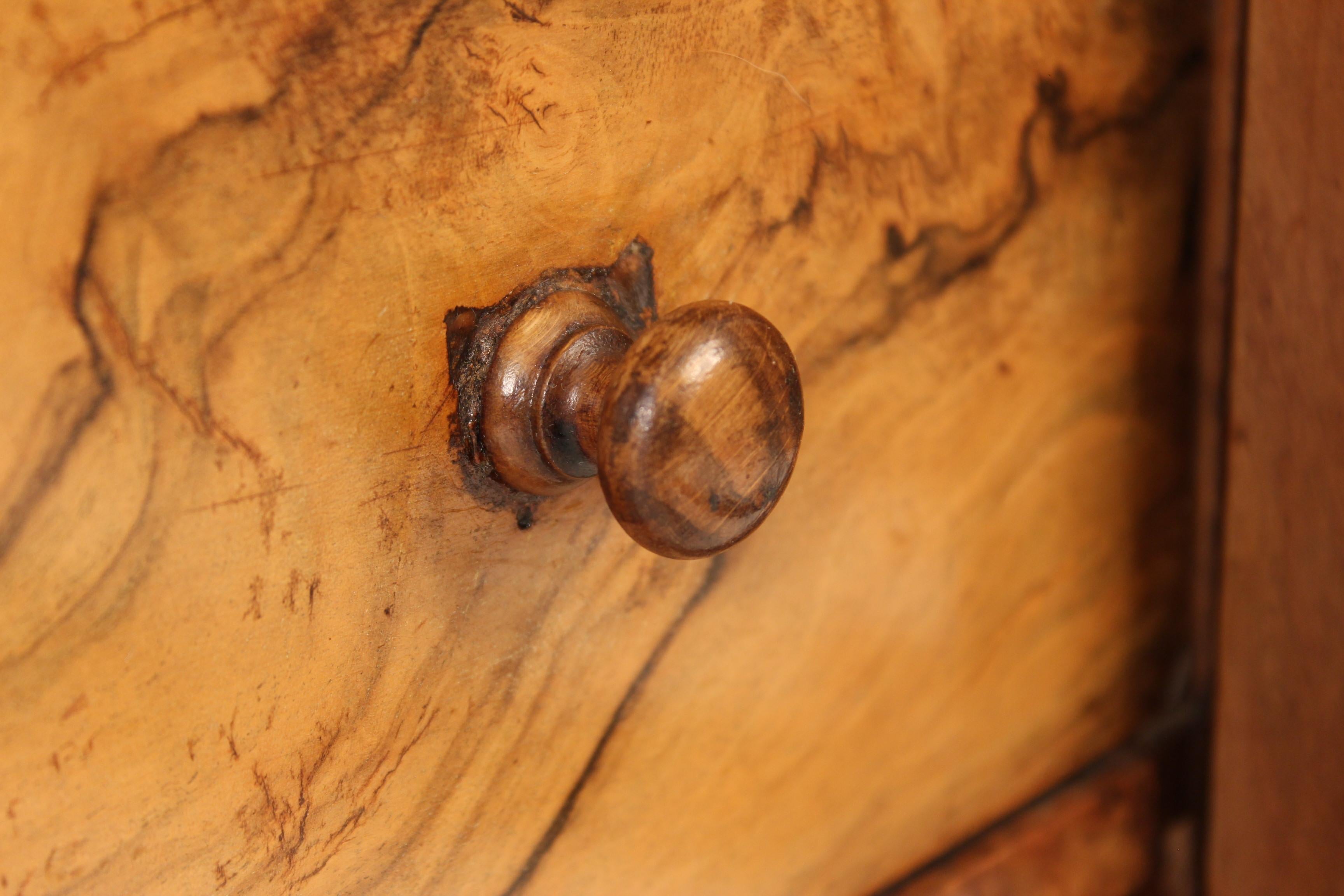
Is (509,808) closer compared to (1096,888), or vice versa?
(509,808)

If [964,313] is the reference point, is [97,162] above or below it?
above

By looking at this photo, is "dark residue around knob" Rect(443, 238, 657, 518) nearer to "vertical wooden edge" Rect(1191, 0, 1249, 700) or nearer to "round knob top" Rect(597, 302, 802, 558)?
"round knob top" Rect(597, 302, 802, 558)

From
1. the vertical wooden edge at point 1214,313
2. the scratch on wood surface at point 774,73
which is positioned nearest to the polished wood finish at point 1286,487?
the vertical wooden edge at point 1214,313

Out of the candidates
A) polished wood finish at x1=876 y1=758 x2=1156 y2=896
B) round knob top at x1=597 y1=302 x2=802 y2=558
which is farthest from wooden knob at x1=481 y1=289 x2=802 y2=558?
polished wood finish at x1=876 y1=758 x2=1156 y2=896

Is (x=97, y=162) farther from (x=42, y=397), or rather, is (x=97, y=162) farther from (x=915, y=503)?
(x=915, y=503)

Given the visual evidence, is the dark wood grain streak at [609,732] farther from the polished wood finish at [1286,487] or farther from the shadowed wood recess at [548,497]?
the polished wood finish at [1286,487]

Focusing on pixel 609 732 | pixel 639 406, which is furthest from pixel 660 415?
pixel 609 732

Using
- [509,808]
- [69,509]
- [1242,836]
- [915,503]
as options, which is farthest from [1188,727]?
[69,509]
